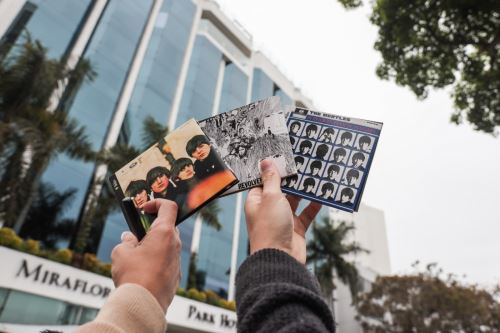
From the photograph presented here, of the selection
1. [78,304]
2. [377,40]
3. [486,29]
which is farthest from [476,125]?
[78,304]

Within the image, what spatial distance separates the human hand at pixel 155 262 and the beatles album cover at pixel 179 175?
31 cm

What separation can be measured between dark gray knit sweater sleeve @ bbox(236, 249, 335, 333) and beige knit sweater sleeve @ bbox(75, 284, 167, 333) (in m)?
0.30

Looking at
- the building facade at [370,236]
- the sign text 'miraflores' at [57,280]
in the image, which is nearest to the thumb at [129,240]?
the sign text 'miraflores' at [57,280]

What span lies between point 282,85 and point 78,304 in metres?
35.1

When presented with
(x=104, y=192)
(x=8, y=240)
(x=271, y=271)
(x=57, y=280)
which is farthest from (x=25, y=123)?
(x=271, y=271)

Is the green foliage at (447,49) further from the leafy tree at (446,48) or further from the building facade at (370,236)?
the building facade at (370,236)

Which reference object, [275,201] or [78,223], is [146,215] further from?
[78,223]

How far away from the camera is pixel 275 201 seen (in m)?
1.55

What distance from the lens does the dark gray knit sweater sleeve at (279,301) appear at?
87 centimetres

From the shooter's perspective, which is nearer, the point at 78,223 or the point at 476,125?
the point at 476,125

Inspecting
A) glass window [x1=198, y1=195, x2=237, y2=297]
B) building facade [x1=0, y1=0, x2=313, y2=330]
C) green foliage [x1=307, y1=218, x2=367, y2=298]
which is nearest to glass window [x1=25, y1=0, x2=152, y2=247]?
building facade [x1=0, y1=0, x2=313, y2=330]

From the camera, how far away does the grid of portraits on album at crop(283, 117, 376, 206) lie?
6.91 ft

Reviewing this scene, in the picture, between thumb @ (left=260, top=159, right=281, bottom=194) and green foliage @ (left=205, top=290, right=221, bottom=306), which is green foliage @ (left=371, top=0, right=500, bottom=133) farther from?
green foliage @ (left=205, top=290, right=221, bottom=306)

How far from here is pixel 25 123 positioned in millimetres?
9969
